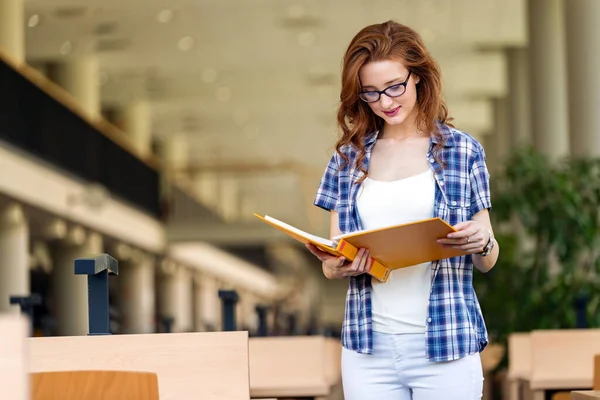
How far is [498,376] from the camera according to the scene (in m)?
8.71

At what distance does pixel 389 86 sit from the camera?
242cm

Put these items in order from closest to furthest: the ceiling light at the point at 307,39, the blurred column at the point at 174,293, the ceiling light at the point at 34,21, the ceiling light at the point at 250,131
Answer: the ceiling light at the point at 34,21 → the ceiling light at the point at 307,39 → the ceiling light at the point at 250,131 → the blurred column at the point at 174,293

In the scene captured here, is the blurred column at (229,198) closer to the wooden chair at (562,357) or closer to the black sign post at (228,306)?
the wooden chair at (562,357)

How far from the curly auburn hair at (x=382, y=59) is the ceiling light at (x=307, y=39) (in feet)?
42.8

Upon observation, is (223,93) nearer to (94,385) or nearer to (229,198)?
(229,198)

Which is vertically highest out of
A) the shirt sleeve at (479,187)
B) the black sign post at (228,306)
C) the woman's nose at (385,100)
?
the woman's nose at (385,100)

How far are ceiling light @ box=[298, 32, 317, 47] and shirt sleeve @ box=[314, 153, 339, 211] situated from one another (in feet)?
42.8

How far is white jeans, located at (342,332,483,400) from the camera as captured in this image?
2287 millimetres

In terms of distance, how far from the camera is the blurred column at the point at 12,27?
42.1ft

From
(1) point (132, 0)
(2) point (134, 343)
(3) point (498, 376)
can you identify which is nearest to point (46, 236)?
(1) point (132, 0)

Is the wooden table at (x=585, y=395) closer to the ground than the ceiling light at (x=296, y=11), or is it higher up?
closer to the ground

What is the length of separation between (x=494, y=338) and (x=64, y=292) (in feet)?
33.6

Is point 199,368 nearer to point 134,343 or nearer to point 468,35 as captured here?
point 134,343

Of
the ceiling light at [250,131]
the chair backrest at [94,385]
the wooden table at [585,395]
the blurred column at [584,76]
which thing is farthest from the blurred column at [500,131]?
the chair backrest at [94,385]
